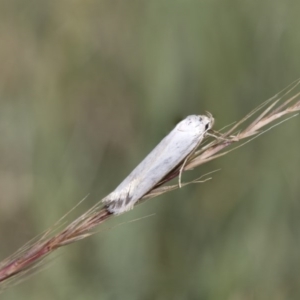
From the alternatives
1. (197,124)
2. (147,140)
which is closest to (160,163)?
(197,124)

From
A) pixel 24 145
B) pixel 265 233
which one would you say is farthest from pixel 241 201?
pixel 24 145

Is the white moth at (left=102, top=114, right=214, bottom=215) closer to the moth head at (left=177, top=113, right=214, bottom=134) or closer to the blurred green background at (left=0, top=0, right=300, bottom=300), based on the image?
the moth head at (left=177, top=113, right=214, bottom=134)

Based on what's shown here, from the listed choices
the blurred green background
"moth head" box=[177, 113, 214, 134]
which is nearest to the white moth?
"moth head" box=[177, 113, 214, 134]

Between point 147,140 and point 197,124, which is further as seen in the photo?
point 147,140

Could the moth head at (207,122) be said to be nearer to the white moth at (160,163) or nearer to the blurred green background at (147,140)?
the white moth at (160,163)

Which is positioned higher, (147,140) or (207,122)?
(147,140)

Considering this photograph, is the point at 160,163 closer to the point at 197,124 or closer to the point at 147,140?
the point at 197,124
